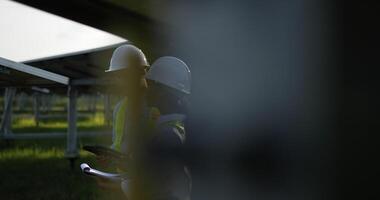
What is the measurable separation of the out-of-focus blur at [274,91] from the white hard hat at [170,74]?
0.71 meters

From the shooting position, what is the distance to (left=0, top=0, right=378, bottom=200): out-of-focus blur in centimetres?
347

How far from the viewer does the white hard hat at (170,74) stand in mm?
2529

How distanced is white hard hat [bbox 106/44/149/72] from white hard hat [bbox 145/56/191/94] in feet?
0.24

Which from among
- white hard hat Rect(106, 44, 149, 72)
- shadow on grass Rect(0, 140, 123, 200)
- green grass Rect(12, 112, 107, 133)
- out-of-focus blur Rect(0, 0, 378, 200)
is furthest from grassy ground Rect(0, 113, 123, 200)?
green grass Rect(12, 112, 107, 133)

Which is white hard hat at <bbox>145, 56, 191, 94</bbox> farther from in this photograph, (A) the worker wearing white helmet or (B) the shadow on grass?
(B) the shadow on grass

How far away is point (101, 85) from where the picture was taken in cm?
792

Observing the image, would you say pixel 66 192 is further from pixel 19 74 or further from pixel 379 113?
pixel 379 113

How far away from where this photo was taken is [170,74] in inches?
100

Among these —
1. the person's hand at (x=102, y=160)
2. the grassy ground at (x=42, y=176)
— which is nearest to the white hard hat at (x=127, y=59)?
the person's hand at (x=102, y=160)

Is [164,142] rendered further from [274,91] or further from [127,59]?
[274,91]

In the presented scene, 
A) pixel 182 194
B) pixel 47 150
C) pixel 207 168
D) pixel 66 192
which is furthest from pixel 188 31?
pixel 47 150

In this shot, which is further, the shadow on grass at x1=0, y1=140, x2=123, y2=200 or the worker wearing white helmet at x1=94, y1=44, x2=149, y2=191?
the shadow on grass at x1=0, y1=140, x2=123, y2=200

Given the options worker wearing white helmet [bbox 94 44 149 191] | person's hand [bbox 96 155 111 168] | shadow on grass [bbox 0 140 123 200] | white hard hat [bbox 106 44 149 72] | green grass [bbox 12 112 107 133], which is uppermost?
white hard hat [bbox 106 44 149 72]

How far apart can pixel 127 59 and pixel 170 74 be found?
0.25m
